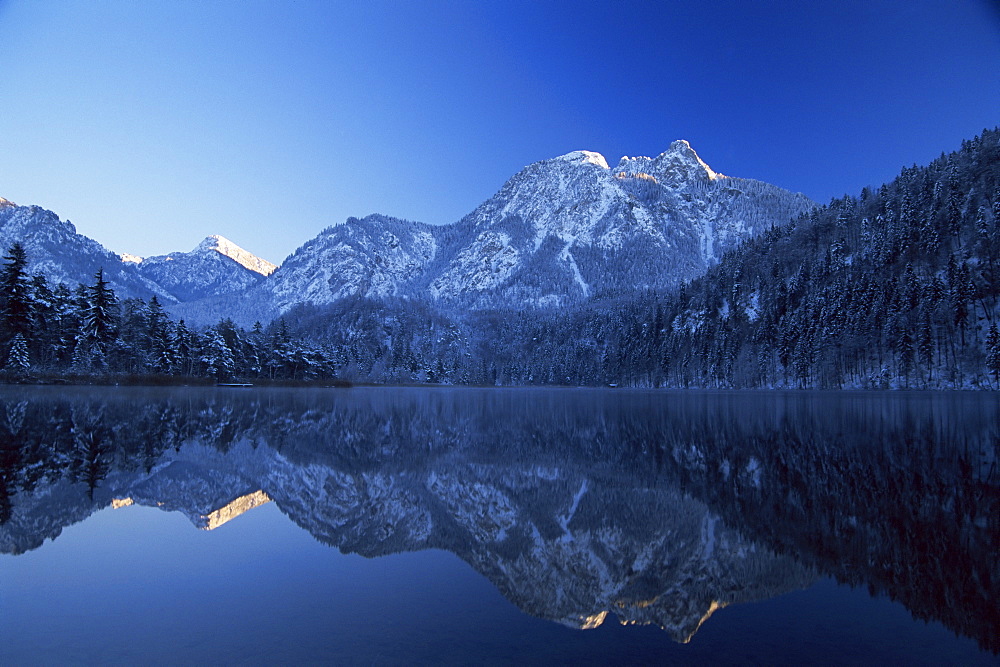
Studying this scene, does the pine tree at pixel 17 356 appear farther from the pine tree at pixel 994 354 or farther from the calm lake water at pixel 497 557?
the pine tree at pixel 994 354

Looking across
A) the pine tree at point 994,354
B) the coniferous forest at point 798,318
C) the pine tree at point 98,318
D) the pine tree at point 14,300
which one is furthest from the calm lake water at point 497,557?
the pine tree at point 994,354

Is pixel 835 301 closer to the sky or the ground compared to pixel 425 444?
closer to the sky

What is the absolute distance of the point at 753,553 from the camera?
1045cm

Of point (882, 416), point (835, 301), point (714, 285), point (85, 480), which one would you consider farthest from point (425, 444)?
point (714, 285)

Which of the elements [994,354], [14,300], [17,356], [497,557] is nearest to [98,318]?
[17,356]

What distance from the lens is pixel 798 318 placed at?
416 feet

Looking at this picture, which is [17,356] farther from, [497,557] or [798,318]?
[798,318]

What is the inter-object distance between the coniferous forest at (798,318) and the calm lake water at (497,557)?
71.8 metres

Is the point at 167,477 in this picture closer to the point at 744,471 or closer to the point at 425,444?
the point at 425,444

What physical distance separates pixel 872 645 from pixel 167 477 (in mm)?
18281

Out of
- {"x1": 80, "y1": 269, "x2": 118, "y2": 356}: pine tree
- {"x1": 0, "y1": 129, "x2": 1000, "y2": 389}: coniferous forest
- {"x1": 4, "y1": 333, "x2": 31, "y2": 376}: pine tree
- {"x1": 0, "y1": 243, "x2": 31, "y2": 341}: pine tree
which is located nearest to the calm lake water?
{"x1": 0, "y1": 243, "x2": 31, "y2": 341}: pine tree

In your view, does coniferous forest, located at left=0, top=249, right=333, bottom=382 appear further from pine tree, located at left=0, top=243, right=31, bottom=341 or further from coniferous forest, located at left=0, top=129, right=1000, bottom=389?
coniferous forest, located at left=0, top=129, right=1000, bottom=389

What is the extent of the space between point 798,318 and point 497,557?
449 ft

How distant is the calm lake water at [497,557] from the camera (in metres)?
6.98
